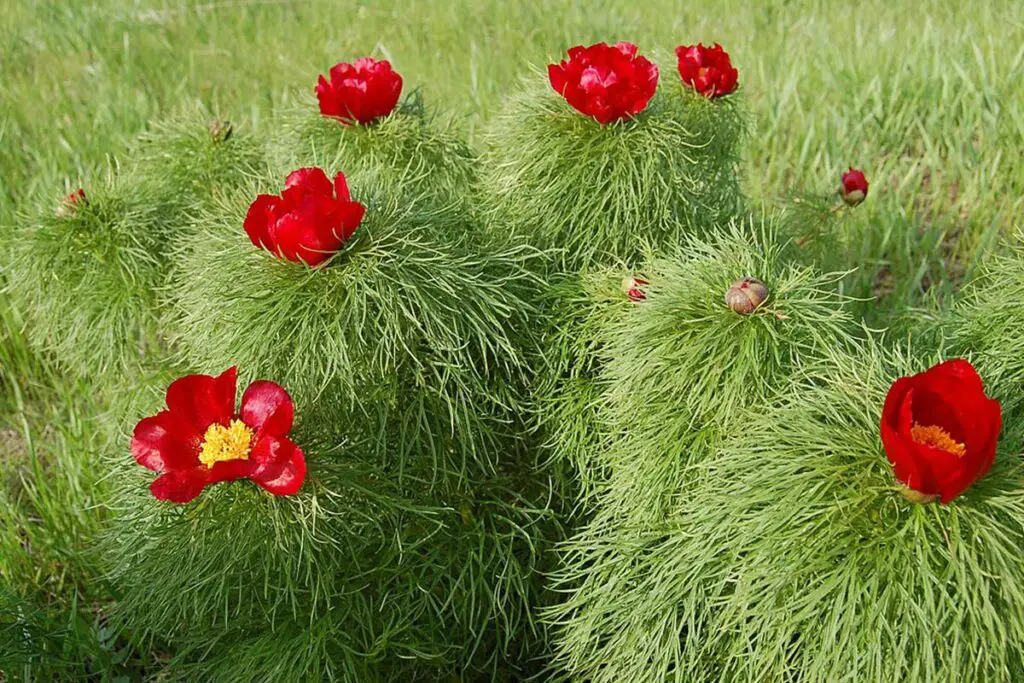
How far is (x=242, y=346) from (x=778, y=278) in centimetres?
70

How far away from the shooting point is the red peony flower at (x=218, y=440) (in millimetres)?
1143

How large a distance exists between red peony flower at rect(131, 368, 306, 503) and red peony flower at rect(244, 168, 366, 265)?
164 millimetres

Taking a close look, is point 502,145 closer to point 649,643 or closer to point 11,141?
point 649,643

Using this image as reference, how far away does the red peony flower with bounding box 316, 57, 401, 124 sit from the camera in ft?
5.34

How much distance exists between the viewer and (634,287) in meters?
1.35

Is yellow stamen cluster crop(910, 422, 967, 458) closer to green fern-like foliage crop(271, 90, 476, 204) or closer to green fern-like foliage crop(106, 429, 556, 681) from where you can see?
green fern-like foliage crop(106, 429, 556, 681)

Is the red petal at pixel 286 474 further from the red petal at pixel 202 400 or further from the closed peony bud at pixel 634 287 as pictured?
the closed peony bud at pixel 634 287

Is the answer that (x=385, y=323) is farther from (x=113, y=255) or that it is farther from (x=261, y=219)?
(x=113, y=255)

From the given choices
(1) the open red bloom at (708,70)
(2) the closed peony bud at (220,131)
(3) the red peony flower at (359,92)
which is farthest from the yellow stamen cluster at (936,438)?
→ (2) the closed peony bud at (220,131)

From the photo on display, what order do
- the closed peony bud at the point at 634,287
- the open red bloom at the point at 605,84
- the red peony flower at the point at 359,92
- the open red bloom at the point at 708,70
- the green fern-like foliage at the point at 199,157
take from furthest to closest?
the green fern-like foliage at the point at 199,157 < the open red bloom at the point at 708,70 < the red peony flower at the point at 359,92 < the open red bloom at the point at 605,84 < the closed peony bud at the point at 634,287

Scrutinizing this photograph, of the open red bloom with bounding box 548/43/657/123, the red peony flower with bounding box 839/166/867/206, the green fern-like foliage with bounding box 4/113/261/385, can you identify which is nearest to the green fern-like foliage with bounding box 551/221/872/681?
the open red bloom with bounding box 548/43/657/123

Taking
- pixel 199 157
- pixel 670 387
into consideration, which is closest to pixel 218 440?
pixel 670 387

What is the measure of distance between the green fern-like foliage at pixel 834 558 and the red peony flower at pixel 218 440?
0.49 m

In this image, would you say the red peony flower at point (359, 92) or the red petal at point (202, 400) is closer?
the red petal at point (202, 400)
